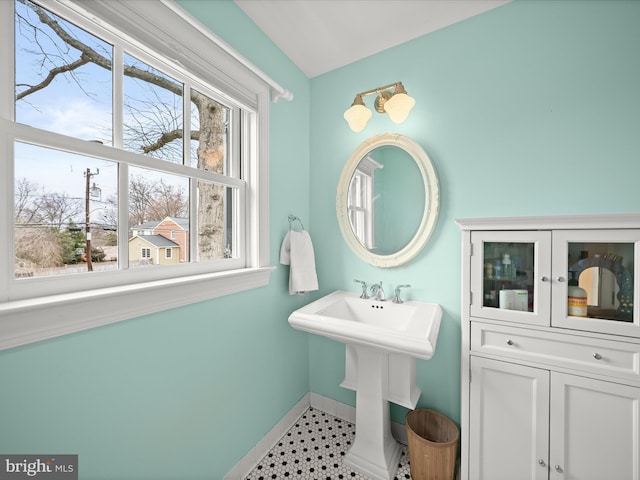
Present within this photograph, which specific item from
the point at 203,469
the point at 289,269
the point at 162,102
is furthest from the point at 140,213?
the point at 203,469

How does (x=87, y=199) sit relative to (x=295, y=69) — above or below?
below

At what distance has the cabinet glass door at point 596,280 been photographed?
0.99 m

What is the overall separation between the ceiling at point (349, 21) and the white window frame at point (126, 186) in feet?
1.12

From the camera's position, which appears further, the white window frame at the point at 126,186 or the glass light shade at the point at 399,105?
the glass light shade at the point at 399,105

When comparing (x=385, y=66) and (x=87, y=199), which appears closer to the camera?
(x=87, y=199)

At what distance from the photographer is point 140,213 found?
1.04 metres

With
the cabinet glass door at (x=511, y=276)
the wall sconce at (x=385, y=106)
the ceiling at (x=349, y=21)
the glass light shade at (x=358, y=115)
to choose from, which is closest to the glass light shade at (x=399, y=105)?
the wall sconce at (x=385, y=106)

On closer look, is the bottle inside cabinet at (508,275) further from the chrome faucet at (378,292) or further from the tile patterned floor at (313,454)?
the tile patterned floor at (313,454)

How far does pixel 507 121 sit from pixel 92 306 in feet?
6.41

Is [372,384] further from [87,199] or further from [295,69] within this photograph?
[295,69]

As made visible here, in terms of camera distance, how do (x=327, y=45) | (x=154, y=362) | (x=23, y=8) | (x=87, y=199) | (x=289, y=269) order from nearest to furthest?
1. (x=23, y=8)
2. (x=87, y=199)
3. (x=154, y=362)
4. (x=327, y=45)
5. (x=289, y=269)

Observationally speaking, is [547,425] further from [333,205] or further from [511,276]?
[333,205]

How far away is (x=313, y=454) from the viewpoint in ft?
4.95

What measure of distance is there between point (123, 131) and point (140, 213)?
0.31 m
